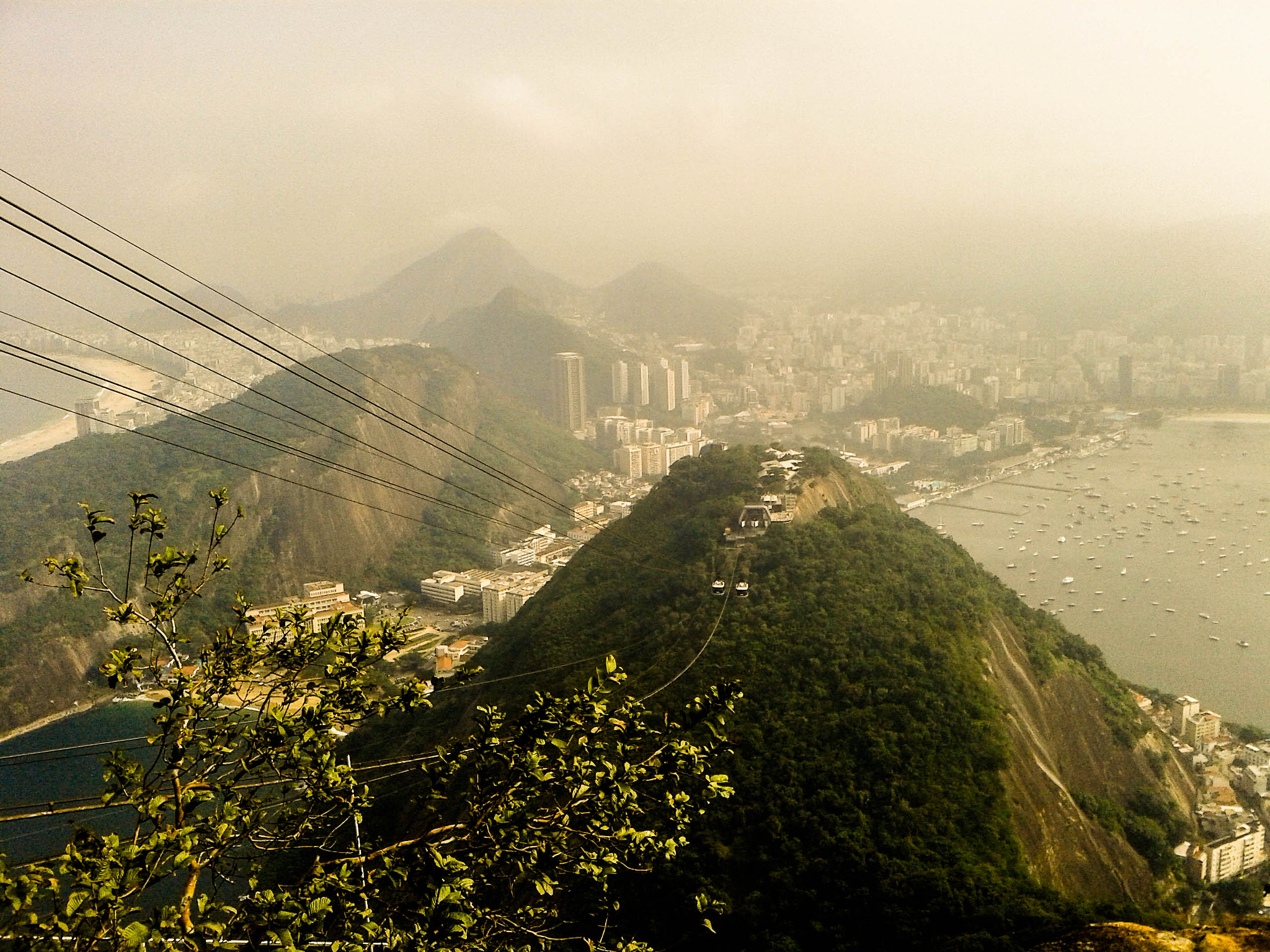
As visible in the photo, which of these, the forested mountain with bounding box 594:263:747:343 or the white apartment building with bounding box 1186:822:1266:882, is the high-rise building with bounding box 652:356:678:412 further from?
the white apartment building with bounding box 1186:822:1266:882

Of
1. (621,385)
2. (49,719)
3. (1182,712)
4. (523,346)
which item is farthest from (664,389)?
(1182,712)

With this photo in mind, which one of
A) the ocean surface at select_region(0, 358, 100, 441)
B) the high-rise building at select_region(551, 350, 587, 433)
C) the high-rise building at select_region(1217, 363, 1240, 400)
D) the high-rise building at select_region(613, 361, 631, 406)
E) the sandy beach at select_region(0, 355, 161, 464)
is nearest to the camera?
the high-rise building at select_region(1217, 363, 1240, 400)

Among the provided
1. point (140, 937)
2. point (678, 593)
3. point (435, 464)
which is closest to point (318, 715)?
point (140, 937)

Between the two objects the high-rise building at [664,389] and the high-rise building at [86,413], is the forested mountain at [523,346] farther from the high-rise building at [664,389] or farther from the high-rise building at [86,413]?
the high-rise building at [86,413]

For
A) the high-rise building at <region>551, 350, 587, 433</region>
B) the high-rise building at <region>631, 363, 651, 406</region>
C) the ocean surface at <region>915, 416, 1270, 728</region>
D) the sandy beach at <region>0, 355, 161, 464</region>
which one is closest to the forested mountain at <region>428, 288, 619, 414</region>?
the high-rise building at <region>551, 350, 587, 433</region>

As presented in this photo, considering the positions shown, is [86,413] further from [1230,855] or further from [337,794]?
[1230,855]

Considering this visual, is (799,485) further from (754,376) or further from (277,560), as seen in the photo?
(754,376)
